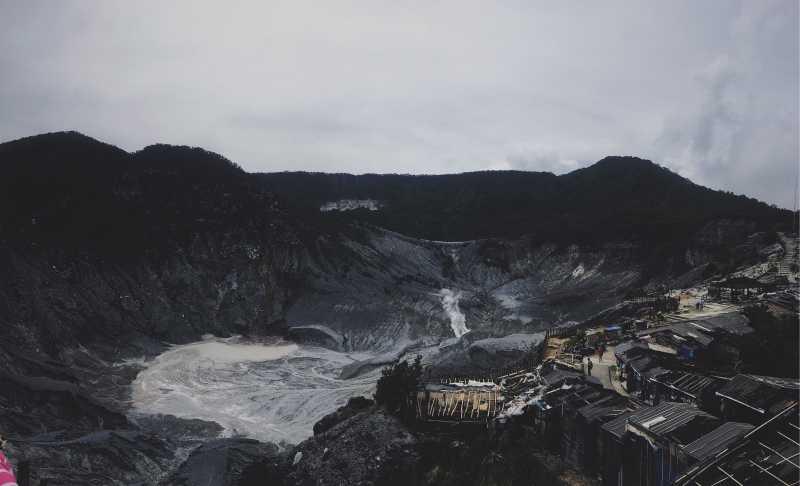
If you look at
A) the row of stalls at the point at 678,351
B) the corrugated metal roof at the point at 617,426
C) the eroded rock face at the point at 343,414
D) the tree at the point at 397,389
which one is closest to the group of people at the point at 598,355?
the row of stalls at the point at 678,351

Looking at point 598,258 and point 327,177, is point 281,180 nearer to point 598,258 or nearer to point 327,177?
point 327,177

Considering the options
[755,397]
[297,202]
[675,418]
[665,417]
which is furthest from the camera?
[297,202]

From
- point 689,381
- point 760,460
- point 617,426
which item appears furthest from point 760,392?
point 689,381

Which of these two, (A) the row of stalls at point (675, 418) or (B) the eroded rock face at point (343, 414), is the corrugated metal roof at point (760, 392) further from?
(B) the eroded rock face at point (343, 414)

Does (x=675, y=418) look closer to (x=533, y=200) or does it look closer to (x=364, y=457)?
(x=364, y=457)

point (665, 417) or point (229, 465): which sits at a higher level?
point (665, 417)

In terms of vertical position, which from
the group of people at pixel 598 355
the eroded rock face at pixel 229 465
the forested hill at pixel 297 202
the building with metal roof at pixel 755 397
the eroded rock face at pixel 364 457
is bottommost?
the eroded rock face at pixel 229 465

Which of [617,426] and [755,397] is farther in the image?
[617,426]
